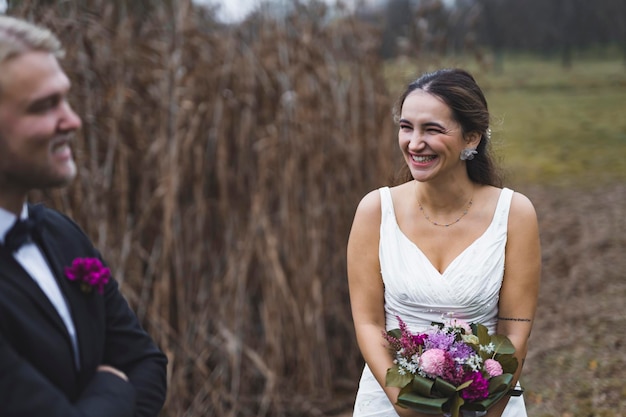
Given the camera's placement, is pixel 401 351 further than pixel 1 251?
Yes

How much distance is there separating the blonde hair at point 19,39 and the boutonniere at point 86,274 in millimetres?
466

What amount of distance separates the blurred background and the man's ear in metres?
1.07

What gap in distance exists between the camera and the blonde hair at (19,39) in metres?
1.41

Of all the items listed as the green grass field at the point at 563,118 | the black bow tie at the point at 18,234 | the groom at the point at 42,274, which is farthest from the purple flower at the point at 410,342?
the green grass field at the point at 563,118

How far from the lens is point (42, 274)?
5.03 feet

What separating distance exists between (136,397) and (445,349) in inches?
34.0

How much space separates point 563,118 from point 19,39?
31.5 ft

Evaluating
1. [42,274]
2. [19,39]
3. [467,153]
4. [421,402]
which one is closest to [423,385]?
[421,402]

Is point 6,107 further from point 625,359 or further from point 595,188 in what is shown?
point 595,188

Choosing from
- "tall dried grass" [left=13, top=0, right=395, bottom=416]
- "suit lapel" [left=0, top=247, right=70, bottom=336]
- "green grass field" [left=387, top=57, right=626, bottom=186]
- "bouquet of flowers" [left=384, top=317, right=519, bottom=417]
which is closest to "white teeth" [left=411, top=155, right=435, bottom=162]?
"bouquet of flowers" [left=384, top=317, right=519, bottom=417]

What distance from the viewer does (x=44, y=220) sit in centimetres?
164

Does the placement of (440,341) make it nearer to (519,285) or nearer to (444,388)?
(444,388)

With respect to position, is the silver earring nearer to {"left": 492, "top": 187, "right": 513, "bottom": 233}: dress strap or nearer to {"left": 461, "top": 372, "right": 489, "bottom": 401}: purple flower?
{"left": 492, "top": 187, "right": 513, "bottom": 233}: dress strap

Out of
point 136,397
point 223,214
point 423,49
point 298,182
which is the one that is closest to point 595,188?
point 423,49
